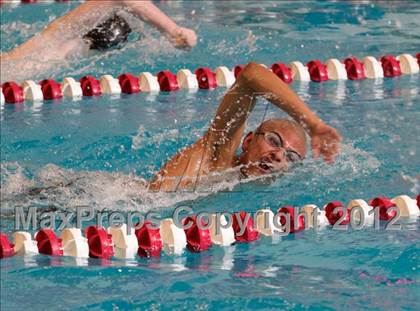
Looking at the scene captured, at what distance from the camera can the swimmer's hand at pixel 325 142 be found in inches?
129

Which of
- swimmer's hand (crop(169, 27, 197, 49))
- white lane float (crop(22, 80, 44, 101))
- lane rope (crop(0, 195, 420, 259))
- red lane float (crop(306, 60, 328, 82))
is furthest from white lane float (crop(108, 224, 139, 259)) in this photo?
red lane float (crop(306, 60, 328, 82))

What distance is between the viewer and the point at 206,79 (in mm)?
5895

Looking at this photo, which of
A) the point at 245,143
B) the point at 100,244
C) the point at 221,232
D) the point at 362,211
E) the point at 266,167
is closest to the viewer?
the point at 100,244

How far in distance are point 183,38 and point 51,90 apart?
0.79m

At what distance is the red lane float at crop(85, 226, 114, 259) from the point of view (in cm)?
345

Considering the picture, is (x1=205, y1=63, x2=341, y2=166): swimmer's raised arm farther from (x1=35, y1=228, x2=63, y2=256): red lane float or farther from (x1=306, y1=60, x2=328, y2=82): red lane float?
(x1=306, y1=60, x2=328, y2=82): red lane float

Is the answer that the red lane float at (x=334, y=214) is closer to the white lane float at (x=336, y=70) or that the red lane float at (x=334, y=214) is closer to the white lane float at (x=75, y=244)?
the white lane float at (x=75, y=244)

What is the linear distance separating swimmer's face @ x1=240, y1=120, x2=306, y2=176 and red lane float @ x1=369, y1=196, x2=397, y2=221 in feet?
1.05

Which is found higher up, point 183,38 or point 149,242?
point 183,38

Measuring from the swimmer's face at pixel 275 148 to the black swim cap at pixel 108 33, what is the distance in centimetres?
226

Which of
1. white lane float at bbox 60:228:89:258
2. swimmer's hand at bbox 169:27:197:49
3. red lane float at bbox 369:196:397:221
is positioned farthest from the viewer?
swimmer's hand at bbox 169:27:197:49

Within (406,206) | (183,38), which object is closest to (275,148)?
(406,206)

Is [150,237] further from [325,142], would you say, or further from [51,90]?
[51,90]

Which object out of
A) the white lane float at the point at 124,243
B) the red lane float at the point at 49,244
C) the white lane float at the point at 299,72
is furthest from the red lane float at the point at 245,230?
the white lane float at the point at 299,72
